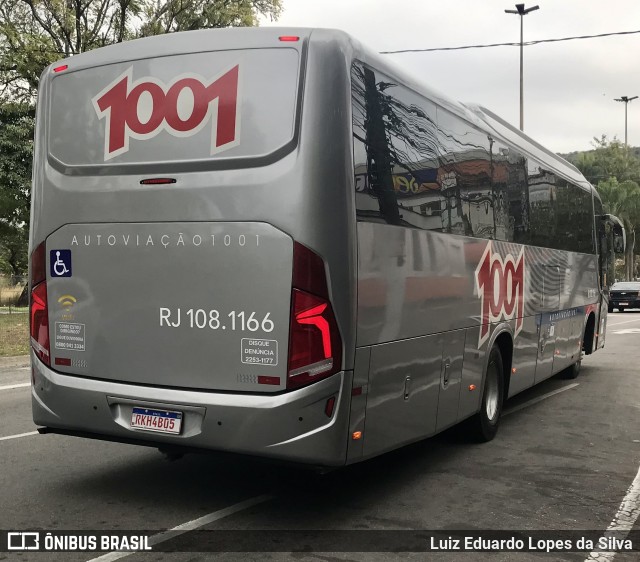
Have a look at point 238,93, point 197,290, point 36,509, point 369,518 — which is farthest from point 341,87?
point 36,509

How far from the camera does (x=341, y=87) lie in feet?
17.3

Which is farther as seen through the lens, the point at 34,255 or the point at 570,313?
the point at 570,313

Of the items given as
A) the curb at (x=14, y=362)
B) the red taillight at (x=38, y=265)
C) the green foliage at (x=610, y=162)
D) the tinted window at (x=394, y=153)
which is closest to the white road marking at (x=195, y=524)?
the red taillight at (x=38, y=265)

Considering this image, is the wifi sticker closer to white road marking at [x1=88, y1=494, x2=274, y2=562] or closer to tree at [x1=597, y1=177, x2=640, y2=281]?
white road marking at [x1=88, y1=494, x2=274, y2=562]

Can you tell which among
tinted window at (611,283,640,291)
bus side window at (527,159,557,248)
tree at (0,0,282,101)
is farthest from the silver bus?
tinted window at (611,283,640,291)

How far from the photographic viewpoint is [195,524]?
17.6 feet

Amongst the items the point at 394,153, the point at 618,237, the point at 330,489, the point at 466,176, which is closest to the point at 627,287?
the point at 618,237

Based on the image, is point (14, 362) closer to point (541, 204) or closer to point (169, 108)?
point (541, 204)

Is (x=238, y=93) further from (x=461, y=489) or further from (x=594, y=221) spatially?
(x=594, y=221)

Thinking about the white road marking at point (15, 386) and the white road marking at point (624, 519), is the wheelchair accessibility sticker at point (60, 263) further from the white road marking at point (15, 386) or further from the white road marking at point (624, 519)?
the white road marking at point (15, 386)

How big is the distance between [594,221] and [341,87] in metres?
9.91

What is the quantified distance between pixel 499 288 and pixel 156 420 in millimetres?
4158

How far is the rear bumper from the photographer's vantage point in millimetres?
5129

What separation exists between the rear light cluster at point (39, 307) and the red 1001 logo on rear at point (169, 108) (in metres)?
0.97
